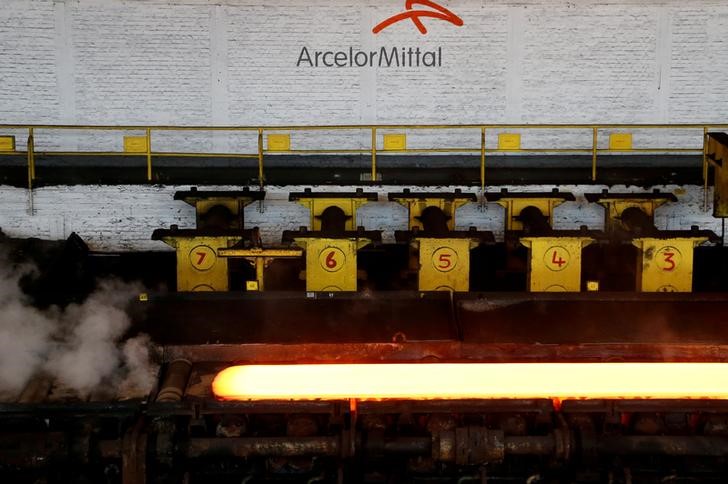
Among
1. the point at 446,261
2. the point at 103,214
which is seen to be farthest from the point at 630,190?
the point at 103,214

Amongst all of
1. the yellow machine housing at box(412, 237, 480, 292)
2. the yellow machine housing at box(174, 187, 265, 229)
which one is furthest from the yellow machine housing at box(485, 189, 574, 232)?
the yellow machine housing at box(174, 187, 265, 229)

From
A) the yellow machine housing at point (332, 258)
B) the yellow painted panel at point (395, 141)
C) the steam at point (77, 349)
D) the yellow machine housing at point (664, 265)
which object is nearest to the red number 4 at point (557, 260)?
the yellow machine housing at point (664, 265)

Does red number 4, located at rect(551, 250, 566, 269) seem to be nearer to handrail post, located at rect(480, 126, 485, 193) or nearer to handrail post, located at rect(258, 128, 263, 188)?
handrail post, located at rect(480, 126, 485, 193)

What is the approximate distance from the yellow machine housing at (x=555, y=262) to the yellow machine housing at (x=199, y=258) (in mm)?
3272

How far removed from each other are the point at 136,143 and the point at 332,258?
3.54 m

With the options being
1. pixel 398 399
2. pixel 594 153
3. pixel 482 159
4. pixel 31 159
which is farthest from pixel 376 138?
pixel 398 399

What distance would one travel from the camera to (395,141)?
35.1 ft

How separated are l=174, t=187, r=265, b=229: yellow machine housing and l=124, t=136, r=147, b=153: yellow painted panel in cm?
96

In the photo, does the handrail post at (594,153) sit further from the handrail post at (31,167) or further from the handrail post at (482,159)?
the handrail post at (31,167)

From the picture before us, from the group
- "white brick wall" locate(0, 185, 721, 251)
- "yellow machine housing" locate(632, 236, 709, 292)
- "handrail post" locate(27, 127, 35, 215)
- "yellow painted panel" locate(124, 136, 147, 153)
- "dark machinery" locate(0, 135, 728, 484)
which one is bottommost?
"dark machinery" locate(0, 135, 728, 484)

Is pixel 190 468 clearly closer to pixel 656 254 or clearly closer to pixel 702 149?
pixel 656 254

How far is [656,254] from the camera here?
8.98 m

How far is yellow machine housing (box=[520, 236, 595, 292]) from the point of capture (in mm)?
8953

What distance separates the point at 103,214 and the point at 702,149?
26.1ft
